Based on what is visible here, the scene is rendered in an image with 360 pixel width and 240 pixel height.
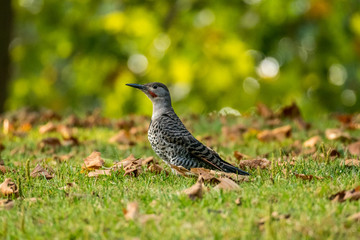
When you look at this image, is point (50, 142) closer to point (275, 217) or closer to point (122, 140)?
point (122, 140)

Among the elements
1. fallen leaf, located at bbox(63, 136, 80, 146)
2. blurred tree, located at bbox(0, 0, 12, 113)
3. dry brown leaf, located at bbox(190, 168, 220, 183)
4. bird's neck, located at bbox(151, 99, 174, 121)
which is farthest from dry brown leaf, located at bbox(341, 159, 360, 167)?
blurred tree, located at bbox(0, 0, 12, 113)

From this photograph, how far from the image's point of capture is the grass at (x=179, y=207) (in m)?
2.55

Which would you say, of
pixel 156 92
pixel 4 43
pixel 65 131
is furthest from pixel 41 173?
pixel 4 43

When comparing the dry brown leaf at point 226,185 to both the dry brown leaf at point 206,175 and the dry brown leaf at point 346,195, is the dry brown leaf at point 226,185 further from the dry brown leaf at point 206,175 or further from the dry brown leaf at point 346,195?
the dry brown leaf at point 346,195

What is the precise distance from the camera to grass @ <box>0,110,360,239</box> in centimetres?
255

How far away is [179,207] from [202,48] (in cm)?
1086

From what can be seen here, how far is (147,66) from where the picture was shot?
14219 millimetres

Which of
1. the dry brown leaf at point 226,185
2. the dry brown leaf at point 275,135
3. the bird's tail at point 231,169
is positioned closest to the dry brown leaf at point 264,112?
the dry brown leaf at point 275,135

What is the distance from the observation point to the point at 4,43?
11523 millimetres

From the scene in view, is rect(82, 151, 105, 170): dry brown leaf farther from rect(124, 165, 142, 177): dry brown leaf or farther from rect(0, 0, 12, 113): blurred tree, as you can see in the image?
rect(0, 0, 12, 113): blurred tree

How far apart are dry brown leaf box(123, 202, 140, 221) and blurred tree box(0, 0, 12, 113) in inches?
375

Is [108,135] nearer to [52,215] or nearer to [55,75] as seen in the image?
[52,215]

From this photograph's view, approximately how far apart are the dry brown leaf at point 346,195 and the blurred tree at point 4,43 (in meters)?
9.92

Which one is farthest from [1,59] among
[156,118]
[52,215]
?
[52,215]
